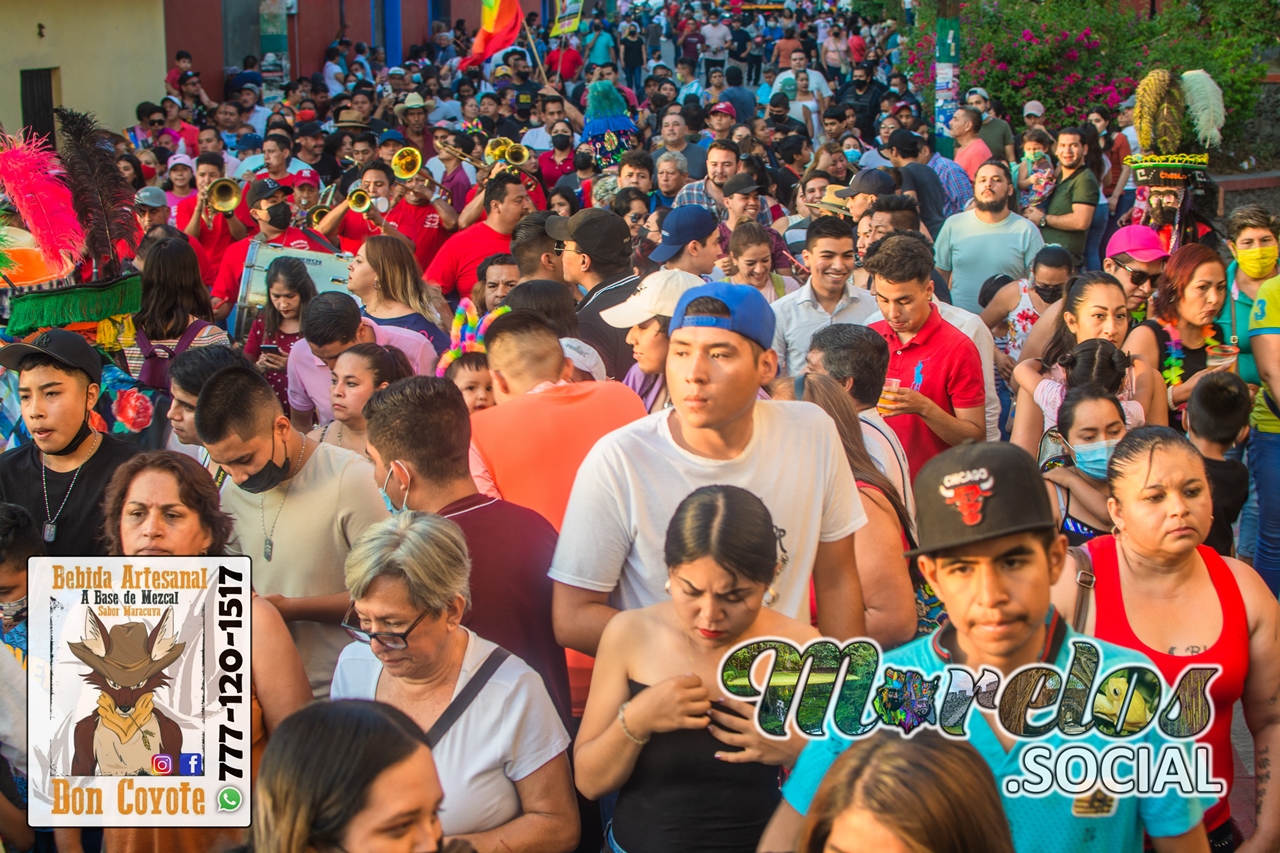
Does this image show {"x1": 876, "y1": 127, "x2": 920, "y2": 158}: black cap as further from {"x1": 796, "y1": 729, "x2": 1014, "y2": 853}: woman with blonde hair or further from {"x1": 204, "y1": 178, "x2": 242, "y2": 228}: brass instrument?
{"x1": 796, "y1": 729, "x2": 1014, "y2": 853}: woman with blonde hair

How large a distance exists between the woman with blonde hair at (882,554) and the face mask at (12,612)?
216 centimetres

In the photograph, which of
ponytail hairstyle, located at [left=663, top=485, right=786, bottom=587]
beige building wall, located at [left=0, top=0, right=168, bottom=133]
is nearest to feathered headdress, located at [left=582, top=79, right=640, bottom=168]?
beige building wall, located at [left=0, top=0, right=168, bottom=133]

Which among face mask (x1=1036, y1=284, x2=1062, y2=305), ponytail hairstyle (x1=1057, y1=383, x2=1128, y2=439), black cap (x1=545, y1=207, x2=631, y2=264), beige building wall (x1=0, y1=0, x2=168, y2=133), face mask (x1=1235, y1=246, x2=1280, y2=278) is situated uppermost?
beige building wall (x1=0, y1=0, x2=168, y2=133)

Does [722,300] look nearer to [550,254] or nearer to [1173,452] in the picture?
[1173,452]

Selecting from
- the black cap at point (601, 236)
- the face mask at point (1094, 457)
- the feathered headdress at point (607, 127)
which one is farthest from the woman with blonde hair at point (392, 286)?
the feathered headdress at point (607, 127)

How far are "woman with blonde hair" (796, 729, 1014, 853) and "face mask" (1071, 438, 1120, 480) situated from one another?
249 centimetres

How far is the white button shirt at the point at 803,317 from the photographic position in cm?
605

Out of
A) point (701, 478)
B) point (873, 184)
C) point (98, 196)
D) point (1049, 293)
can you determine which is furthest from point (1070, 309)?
point (98, 196)

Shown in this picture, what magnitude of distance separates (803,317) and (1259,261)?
212 cm

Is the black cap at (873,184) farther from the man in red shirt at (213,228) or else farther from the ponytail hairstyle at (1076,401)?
the man in red shirt at (213,228)

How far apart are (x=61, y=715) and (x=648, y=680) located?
4.73ft

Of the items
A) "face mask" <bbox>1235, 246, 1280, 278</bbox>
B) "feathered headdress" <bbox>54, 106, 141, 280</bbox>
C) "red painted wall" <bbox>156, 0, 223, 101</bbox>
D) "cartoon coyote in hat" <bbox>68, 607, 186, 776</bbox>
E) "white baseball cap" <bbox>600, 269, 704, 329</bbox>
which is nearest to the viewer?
"cartoon coyote in hat" <bbox>68, 607, 186, 776</bbox>

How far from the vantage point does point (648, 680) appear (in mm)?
2811

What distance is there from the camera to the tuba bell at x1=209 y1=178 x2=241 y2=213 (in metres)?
9.07
